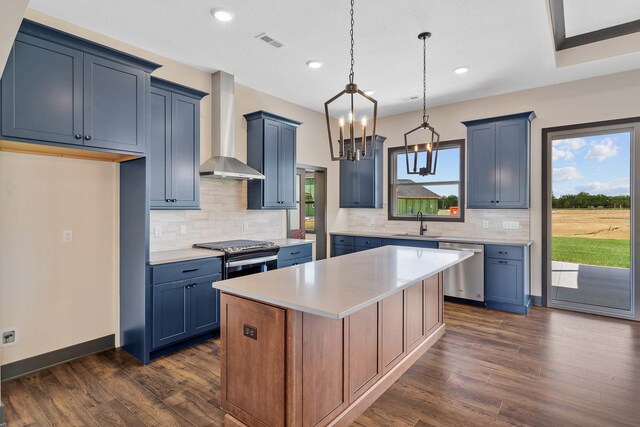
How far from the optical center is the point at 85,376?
2736mm

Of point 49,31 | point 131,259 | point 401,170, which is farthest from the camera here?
point 401,170

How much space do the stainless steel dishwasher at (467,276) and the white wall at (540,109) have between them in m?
0.70

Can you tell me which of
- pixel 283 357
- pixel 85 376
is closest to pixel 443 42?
pixel 283 357

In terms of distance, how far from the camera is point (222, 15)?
2.85 m

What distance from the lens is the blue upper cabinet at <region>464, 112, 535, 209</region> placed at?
14.7ft

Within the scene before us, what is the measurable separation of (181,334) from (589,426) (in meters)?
3.17

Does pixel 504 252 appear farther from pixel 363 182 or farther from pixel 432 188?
pixel 363 182

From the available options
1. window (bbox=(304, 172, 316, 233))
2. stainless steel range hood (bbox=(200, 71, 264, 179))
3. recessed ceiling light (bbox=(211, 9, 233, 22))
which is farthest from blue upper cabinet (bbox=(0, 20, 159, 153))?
window (bbox=(304, 172, 316, 233))

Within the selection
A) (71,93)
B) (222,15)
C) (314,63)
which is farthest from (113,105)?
(314,63)

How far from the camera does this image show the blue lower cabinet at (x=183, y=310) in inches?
118

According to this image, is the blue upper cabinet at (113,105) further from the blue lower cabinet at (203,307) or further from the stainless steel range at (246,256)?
the blue lower cabinet at (203,307)

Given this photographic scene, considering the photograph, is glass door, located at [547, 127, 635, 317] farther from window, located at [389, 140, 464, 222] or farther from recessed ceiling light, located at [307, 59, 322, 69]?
recessed ceiling light, located at [307, 59, 322, 69]

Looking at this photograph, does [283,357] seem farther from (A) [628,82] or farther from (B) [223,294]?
(A) [628,82]

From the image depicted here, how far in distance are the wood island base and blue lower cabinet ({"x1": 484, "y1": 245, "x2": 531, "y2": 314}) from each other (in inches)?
103
